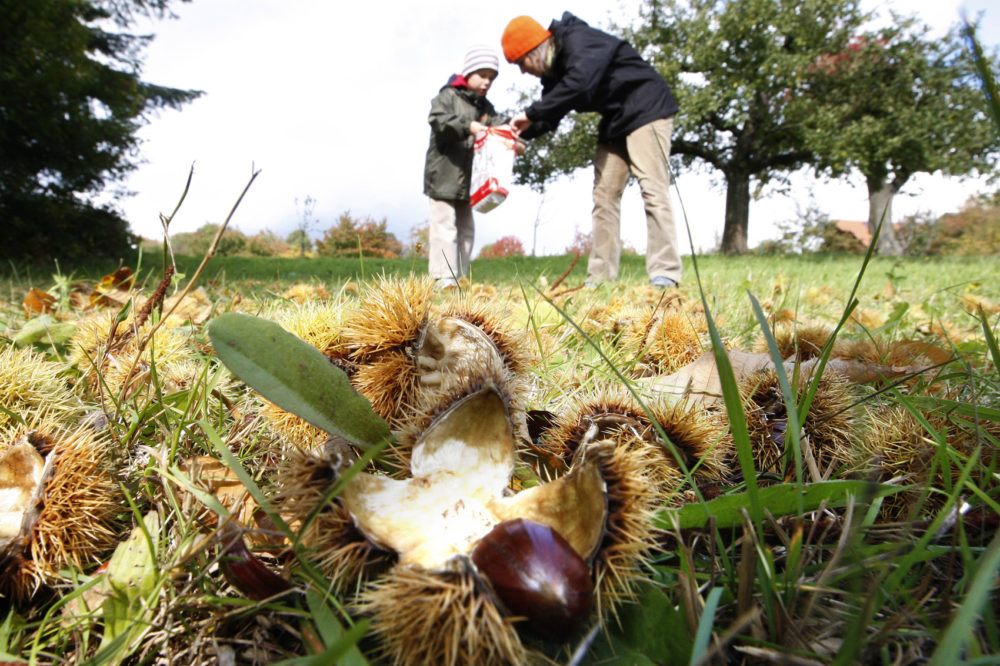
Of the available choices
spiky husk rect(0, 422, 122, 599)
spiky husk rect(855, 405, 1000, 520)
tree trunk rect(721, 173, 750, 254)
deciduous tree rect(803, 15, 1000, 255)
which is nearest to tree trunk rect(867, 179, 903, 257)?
deciduous tree rect(803, 15, 1000, 255)

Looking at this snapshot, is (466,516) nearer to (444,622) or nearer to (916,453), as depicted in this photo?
(444,622)

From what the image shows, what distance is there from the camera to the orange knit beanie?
5.58 metres

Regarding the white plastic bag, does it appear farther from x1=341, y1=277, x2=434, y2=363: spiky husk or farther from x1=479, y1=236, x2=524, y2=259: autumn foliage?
x1=479, y1=236, x2=524, y2=259: autumn foliage

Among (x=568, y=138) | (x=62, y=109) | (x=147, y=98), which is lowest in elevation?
(x=62, y=109)

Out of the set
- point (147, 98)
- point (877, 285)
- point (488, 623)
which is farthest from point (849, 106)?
point (488, 623)

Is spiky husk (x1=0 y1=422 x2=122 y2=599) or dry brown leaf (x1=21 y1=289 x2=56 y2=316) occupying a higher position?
dry brown leaf (x1=21 y1=289 x2=56 y2=316)

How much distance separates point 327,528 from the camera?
0.57m

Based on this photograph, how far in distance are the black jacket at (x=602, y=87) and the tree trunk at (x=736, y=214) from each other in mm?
17489

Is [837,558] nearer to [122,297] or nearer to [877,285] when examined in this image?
[122,297]

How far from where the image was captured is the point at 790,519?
28.9 inches

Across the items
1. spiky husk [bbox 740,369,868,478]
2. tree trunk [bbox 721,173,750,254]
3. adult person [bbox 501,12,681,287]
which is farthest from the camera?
tree trunk [bbox 721,173,750,254]

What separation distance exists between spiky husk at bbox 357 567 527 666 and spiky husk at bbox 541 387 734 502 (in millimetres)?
Answer: 355

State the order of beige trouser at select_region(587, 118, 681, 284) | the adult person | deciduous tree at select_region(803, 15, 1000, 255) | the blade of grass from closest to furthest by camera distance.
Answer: the blade of grass < beige trouser at select_region(587, 118, 681, 284) < the adult person < deciduous tree at select_region(803, 15, 1000, 255)

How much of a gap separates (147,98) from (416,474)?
16.2m
